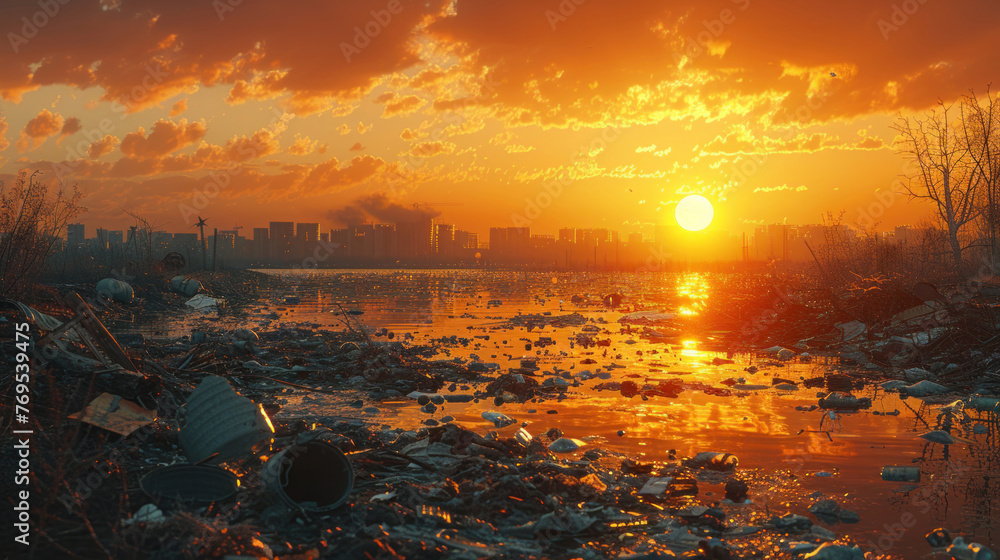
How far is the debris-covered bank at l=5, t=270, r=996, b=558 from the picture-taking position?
10.1 ft

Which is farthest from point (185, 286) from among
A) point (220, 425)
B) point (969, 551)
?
point (969, 551)

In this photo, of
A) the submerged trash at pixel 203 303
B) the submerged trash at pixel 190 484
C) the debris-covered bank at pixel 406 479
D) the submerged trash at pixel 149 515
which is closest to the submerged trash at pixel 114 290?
the submerged trash at pixel 203 303

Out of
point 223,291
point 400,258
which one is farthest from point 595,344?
point 400,258

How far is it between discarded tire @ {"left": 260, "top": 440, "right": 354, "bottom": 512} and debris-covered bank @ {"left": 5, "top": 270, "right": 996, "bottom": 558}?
0.05 ft

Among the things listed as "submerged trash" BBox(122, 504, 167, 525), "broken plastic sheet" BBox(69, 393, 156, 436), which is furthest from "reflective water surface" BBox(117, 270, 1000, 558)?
"submerged trash" BBox(122, 504, 167, 525)

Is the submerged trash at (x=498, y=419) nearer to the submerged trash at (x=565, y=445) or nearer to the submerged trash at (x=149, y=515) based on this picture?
the submerged trash at (x=565, y=445)

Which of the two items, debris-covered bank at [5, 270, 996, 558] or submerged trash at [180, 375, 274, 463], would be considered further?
submerged trash at [180, 375, 274, 463]

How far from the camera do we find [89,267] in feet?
81.4

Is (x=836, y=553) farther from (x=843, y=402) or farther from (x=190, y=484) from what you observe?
(x=843, y=402)

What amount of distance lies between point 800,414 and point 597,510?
3861 millimetres

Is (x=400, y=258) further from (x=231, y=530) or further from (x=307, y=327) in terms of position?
(x=231, y=530)

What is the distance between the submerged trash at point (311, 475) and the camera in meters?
3.43

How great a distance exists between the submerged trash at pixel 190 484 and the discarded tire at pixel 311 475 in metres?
0.25

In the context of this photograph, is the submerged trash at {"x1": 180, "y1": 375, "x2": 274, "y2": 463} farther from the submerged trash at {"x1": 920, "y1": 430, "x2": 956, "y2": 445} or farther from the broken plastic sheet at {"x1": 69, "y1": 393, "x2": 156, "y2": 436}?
the submerged trash at {"x1": 920, "y1": 430, "x2": 956, "y2": 445}
